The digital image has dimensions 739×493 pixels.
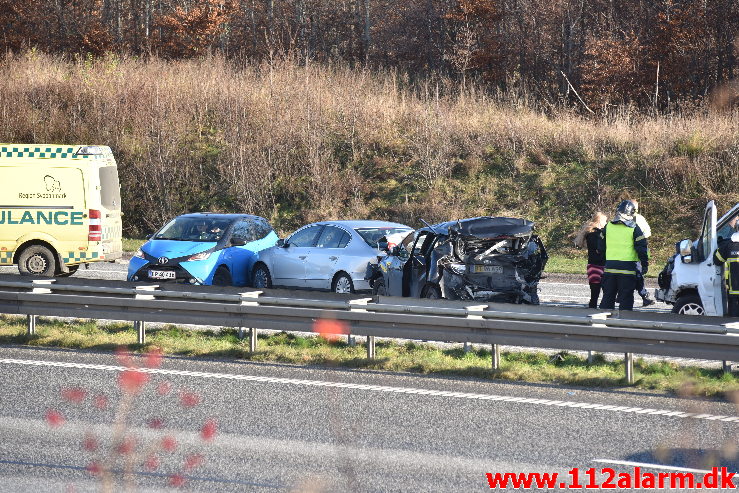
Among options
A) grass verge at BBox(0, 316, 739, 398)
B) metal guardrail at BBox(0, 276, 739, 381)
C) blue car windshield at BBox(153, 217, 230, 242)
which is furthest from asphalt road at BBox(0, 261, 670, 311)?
metal guardrail at BBox(0, 276, 739, 381)

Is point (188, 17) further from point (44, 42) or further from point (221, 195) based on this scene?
point (221, 195)

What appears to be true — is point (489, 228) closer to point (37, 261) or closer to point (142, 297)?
point (142, 297)

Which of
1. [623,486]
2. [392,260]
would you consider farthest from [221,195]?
[623,486]

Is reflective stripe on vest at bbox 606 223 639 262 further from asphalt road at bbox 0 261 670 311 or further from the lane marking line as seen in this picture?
the lane marking line

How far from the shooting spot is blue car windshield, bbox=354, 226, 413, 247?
655 inches

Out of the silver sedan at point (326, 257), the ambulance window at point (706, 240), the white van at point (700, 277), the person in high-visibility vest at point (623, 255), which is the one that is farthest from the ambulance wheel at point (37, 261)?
the ambulance window at point (706, 240)

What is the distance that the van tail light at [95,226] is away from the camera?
1975 centimetres

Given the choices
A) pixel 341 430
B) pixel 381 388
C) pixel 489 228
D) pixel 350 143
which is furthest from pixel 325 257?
pixel 350 143

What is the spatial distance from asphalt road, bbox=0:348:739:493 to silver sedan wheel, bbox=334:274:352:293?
565cm

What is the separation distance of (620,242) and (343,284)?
5.49m

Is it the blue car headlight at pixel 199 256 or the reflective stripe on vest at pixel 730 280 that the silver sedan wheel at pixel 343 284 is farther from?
the reflective stripe on vest at pixel 730 280

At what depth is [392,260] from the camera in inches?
587

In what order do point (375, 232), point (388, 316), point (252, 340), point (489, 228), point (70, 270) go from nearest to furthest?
1. point (388, 316)
2. point (252, 340)
3. point (489, 228)
4. point (375, 232)
5. point (70, 270)

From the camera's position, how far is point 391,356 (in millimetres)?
11570
